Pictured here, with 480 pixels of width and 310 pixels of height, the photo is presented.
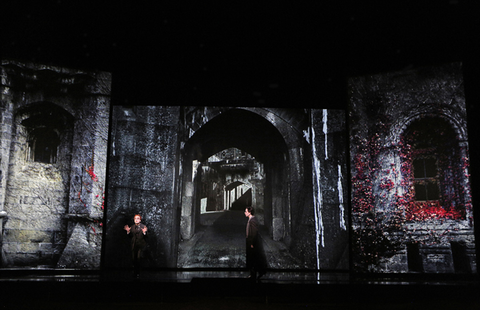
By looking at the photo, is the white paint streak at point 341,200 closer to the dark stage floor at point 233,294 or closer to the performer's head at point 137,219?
the dark stage floor at point 233,294

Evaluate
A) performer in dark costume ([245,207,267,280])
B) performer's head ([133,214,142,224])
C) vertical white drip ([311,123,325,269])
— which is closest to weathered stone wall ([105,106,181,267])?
performer's head ([133,214,142,224])

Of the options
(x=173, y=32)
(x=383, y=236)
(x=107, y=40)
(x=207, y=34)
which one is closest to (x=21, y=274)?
(x=107, y=40)

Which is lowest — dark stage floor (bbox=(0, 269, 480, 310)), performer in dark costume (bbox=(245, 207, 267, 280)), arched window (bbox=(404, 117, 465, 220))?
dark stage floor (bbox=(0, 269, 480, 310))

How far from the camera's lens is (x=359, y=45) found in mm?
3816

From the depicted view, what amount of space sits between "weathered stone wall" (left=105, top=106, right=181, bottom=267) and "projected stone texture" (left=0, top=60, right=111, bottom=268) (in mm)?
204

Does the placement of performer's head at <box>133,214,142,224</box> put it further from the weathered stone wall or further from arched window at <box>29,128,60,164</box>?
arched window at <box>29,128,60,164</box>

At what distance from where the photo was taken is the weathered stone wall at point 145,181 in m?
4.53

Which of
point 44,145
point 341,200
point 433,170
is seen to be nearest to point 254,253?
point 341,200

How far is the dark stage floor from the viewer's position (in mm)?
3229

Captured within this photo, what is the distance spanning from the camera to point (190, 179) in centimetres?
743

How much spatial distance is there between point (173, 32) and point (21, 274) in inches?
162

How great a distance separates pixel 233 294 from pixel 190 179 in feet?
13.8

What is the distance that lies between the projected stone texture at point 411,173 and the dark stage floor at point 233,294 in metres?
0.51

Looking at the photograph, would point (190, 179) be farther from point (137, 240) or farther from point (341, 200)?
point (341, 200)
